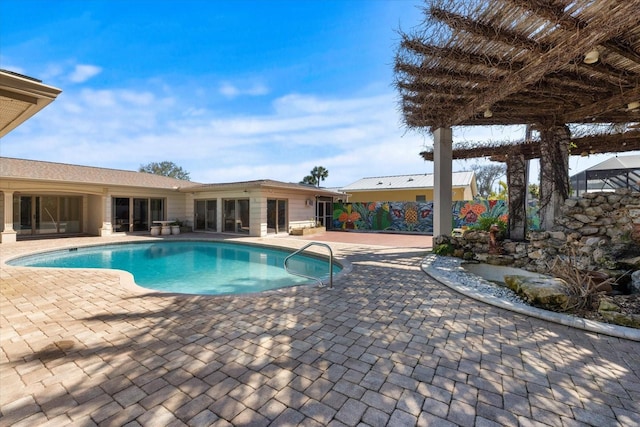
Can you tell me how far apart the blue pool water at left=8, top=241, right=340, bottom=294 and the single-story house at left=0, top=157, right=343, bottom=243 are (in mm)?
2891

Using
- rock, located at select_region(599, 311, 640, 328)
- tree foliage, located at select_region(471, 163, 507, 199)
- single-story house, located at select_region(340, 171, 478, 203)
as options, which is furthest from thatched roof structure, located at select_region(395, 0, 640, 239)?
tree foliage, located at select_region(471, 163, 507, 199)

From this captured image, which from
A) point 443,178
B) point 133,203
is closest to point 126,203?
point 133,203

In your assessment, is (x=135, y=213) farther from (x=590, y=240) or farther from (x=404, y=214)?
(x=590, y=240)

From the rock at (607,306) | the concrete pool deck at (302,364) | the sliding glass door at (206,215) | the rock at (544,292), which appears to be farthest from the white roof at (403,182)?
the concrete pool deck at (302,364)

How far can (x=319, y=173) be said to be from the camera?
4478 cm

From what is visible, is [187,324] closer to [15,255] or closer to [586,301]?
[586,301]

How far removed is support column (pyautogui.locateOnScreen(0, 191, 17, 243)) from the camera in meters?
11.8

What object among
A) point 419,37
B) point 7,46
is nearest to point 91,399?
point 419,37

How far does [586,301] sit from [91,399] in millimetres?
5743

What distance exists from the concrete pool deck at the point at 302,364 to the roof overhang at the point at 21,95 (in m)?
2.66

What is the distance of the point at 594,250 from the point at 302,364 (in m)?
6.51

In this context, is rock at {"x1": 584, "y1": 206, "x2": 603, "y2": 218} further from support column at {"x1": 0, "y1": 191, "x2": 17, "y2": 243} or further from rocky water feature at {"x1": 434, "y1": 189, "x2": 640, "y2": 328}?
support column at {"x1": 0, "y1": 191, "x2": 17, "y2": 243}

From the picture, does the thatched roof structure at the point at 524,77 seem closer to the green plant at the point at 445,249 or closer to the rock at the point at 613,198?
the green plant at the point at 445,249

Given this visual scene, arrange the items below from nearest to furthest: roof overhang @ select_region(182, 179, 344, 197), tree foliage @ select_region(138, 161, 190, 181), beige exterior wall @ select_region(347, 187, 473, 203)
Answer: roof overhang @ select_region(182, 179, 344, 197) → beige exterior wall @ select_region(347, 187, 473, 203) → tree foliage @ select_region(138, 161, 190, 181)
